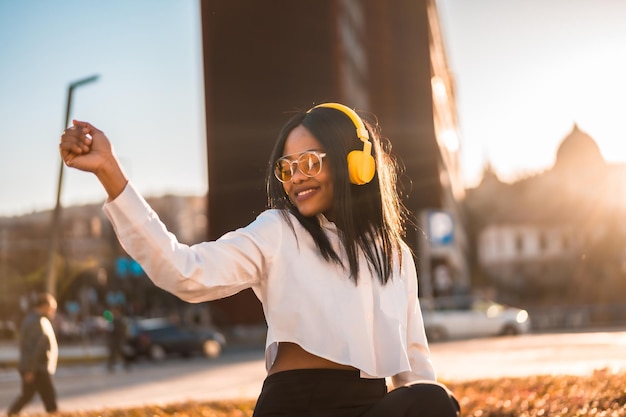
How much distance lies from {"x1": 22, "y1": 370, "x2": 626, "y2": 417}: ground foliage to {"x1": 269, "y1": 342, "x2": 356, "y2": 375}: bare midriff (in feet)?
7.35

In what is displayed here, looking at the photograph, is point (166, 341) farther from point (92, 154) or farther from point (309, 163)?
point (92, 154)

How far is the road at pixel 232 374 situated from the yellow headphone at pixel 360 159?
9.79 m

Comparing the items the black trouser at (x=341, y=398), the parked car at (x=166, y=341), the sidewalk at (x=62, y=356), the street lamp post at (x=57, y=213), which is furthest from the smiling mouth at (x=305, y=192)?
the parked car at (x=166, y=341)

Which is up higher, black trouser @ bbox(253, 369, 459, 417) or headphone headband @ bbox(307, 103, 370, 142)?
headphone headband @ bbox(307, 103, 370, 142)

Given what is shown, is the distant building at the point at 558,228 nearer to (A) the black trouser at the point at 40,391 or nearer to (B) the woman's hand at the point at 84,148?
(A) the black trouser at the point at 40,391

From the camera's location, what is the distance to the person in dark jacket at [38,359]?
13164mm

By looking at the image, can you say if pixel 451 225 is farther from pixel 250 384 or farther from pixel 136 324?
pixel 250 384

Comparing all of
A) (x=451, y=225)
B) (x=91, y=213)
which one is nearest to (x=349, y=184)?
(x=451, y=225)

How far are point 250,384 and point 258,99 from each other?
33.2 m

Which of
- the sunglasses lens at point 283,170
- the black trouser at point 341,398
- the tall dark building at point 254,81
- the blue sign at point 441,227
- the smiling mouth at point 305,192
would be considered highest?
the tall dark building at point 254,81

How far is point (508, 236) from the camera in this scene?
97750mm

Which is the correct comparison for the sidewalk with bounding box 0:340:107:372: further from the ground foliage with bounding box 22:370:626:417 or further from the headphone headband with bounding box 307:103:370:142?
the headphone headband with bounding box 307:103:370:142

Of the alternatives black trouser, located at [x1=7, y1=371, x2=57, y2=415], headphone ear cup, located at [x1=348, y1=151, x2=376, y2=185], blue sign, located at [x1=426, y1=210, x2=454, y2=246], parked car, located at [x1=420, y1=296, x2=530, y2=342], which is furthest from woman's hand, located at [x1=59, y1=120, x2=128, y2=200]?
blue sign, located at [x1=426, y1=210, x2=454, y2=246]

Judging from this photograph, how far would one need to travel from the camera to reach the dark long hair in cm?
330
